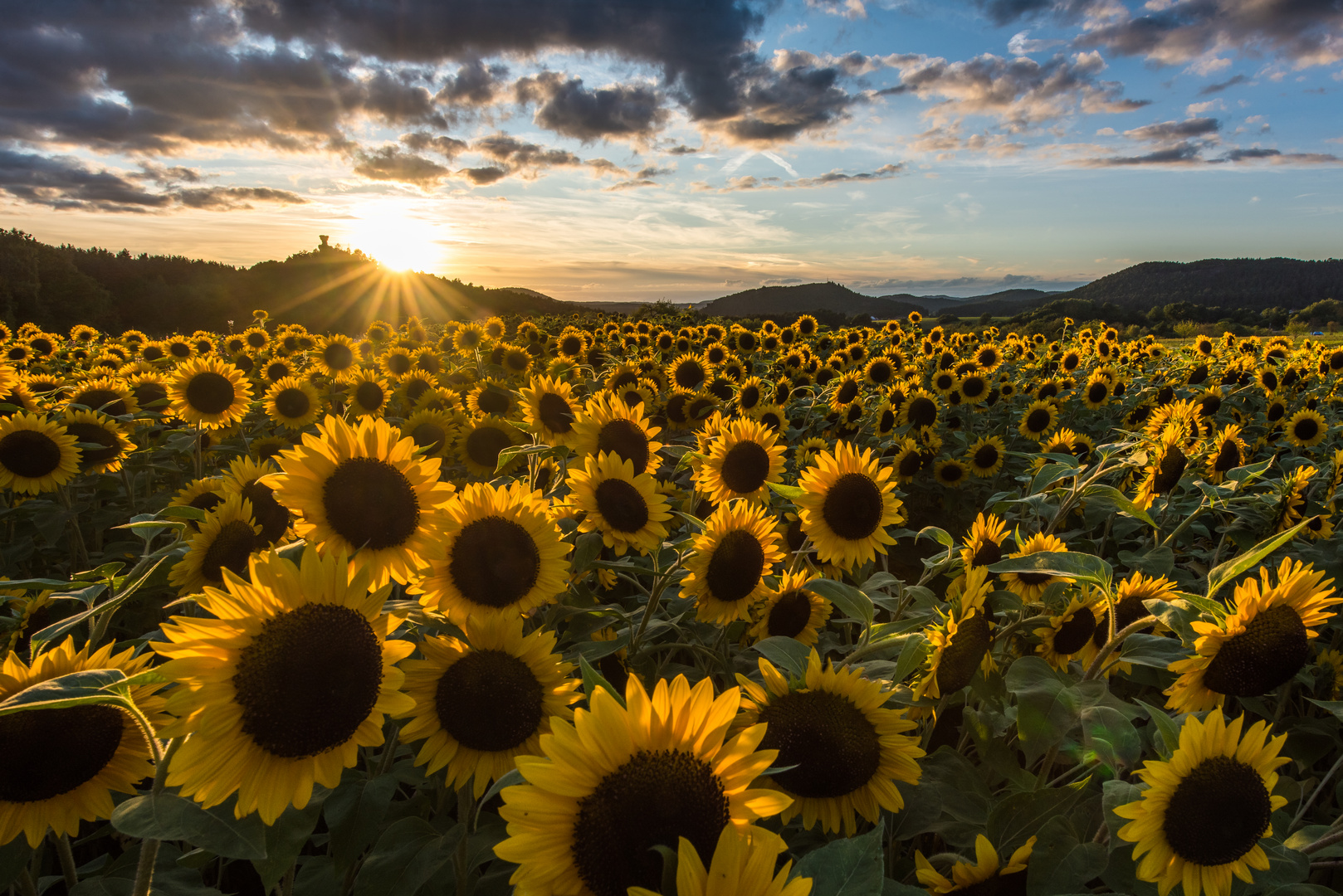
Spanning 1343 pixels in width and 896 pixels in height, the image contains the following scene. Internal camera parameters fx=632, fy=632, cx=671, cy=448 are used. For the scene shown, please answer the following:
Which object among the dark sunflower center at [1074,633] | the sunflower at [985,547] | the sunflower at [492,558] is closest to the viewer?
the sunflower at [492,558]

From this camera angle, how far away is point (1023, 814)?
1.97 m

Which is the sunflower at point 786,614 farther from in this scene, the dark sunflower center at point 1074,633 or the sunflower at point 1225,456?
the sunflower at point 1225,456

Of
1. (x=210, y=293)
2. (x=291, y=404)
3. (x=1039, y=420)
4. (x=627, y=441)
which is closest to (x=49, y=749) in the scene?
(x=627, y=441)

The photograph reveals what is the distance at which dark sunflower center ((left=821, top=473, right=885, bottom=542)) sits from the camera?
295 centimetres

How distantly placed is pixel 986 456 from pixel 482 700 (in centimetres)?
716

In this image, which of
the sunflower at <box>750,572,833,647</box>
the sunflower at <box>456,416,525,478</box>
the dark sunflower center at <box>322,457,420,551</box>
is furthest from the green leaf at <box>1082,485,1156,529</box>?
the sunflower at <box>456,416,525,478</box>

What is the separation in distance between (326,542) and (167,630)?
728 mm

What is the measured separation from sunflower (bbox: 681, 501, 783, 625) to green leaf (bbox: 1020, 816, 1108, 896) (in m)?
1.18

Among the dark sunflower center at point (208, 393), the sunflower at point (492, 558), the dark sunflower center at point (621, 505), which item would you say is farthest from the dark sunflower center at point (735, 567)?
the dark sunflower center at point (208, 393)

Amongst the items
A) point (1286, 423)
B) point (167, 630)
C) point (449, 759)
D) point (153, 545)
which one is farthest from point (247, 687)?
point (1286, 423)

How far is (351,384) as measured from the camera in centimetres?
660

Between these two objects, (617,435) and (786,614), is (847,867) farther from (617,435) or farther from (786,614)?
(617,435)

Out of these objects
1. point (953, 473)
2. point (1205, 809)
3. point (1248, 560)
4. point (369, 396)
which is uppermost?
point (1248, 560)

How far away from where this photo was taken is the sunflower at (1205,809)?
4.99 ft
